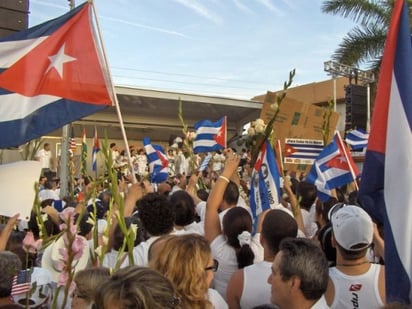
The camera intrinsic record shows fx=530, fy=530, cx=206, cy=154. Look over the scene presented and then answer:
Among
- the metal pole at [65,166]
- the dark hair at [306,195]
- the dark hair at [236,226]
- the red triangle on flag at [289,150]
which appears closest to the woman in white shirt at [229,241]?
the dark hair at [236,226]

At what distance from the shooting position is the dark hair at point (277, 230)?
128 inches

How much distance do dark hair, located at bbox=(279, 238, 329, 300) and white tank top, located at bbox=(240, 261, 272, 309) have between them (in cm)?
53

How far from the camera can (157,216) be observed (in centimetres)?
380

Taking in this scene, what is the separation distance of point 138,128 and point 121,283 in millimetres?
24241

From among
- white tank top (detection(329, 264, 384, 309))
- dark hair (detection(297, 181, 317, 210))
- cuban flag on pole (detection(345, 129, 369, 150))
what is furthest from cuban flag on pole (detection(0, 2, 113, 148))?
cuban flag on pole (detection(345, 129, 369, 150))

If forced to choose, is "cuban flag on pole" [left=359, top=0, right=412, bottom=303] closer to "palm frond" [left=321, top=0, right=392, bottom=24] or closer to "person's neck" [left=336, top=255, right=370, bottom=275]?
"person's neck" [left=336, top=255, right=370, bottom=275]

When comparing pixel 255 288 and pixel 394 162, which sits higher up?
pixel 394 162

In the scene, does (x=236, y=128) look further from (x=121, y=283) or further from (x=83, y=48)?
(x=121, y=283)

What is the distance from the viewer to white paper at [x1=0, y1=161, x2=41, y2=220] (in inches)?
138

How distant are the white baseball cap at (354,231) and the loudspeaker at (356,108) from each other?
42.9 feet

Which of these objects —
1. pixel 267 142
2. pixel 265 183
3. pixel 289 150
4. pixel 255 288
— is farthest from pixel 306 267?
pixel 289 150

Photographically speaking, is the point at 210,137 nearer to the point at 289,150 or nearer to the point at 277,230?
the point at 289,150

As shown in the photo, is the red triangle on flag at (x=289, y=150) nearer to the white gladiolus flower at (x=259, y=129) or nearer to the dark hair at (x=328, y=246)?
the white gladiolus flower at (x=259, y=129)

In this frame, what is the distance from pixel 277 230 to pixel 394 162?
0.97 metres
